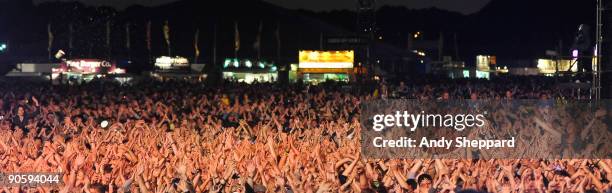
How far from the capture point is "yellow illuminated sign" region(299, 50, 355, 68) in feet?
140

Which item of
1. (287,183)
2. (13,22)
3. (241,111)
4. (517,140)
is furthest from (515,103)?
(13,22)

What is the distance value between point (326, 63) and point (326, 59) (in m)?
0.21

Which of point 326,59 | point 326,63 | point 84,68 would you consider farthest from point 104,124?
point 84,68

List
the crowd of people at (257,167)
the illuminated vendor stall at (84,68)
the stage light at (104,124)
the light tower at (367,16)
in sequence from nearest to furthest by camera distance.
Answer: the crowd of people at (257,167), the stage light at (104,124), the light tower at (367,16), the illuminated vendor stall at (84,68)

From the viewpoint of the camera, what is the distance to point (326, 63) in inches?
1692

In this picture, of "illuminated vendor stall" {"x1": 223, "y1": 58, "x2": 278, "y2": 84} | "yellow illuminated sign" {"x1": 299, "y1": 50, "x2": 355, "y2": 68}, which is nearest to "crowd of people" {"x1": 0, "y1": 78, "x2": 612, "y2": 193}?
"yellow illuminated sign" {"x1": 299, "y1": 50, "x2": 355, "y2": 68}

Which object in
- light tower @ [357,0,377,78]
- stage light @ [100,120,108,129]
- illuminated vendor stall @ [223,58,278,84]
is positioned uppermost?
light tower @ [357,0,377,78]

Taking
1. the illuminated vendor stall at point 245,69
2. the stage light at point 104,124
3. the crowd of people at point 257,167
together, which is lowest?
the crowd of people at point 257,167

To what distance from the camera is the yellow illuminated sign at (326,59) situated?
42.5m

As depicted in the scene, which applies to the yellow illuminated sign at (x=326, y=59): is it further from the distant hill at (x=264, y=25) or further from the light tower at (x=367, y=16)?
the light tower at (x=367, y=16)

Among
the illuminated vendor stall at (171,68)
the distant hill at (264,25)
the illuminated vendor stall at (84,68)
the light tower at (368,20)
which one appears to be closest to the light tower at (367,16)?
the light tower at (368,20)

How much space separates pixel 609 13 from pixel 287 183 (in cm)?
689

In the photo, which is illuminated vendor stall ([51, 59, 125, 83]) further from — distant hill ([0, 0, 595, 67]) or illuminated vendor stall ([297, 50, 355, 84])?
distant hill ([0, 0, 595, 67])

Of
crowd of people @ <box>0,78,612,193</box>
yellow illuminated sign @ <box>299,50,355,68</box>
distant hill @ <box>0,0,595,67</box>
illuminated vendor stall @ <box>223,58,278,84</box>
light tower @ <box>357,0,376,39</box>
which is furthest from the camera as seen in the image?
distant hill @ <box>0,0,595,67</box>
